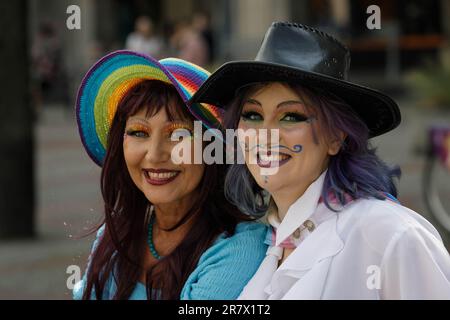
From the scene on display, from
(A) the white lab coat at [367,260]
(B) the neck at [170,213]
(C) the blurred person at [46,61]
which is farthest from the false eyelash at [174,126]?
(C) the blurred person at [46,61]

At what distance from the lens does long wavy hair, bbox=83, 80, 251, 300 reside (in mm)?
2949

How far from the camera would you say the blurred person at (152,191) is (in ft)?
9.59

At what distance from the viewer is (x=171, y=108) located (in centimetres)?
295

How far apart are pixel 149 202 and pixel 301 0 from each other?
2311 cm

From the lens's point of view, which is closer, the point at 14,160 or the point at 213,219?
the point at 213,219

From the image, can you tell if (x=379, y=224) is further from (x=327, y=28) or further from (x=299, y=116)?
(x=327, y=28)

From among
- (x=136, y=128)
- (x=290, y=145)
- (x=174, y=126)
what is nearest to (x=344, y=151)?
(x=290, y=145)

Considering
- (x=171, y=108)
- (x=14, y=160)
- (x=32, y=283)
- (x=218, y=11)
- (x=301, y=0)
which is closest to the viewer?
(x=171, y=108)

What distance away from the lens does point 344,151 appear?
98.3 inches

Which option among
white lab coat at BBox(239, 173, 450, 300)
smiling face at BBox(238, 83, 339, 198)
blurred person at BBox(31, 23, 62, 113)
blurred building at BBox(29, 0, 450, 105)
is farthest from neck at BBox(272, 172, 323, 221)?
blurred building at BBox(29, 0, 450, 105)

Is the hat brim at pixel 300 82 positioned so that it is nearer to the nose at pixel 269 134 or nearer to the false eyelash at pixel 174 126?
the nose at pixel 269 134

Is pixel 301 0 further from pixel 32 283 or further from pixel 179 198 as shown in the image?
pixel 179 198

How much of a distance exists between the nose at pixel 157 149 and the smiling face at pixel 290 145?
50cm
